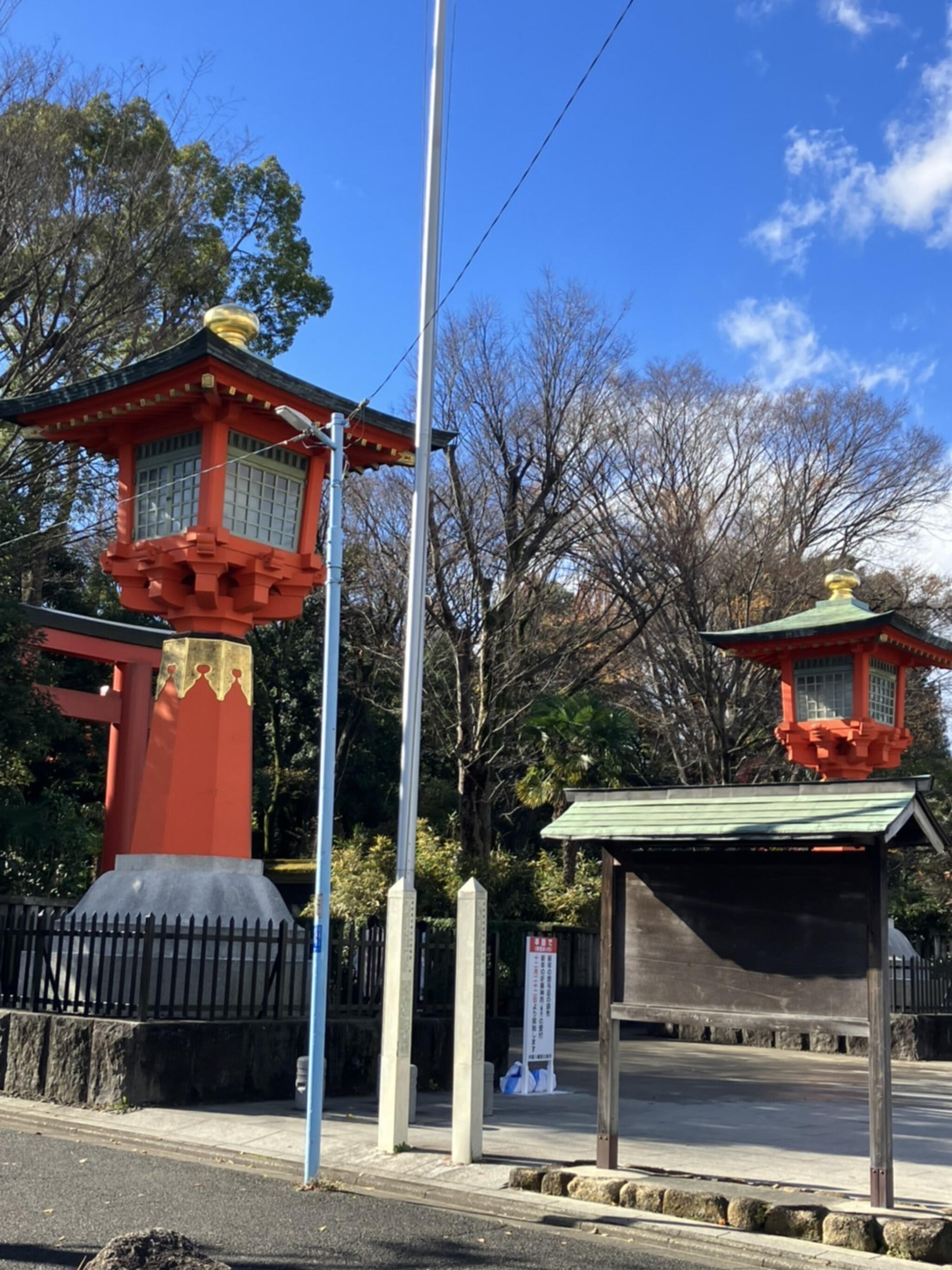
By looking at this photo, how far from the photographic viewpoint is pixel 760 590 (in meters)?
28.5

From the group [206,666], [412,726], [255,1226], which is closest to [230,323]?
Answer: [206,666]

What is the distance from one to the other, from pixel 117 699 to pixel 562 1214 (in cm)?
1971

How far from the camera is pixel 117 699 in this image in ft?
86.5

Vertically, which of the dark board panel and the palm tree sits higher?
the palm tree

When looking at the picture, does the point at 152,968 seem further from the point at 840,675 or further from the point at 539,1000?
the point at 840,675

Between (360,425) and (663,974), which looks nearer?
(663,974)

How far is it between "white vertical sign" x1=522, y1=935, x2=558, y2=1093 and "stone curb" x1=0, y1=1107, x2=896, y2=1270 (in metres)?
4.79

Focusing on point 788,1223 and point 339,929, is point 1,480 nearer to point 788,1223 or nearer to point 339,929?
point 339,929

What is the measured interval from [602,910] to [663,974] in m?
0.70

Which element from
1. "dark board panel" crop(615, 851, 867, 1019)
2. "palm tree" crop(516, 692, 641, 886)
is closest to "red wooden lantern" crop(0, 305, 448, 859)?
"dark board panel" crop(615, 851, 867, 1019)

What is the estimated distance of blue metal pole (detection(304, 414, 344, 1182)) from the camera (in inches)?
369

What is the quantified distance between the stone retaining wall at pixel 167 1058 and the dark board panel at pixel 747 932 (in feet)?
15.7

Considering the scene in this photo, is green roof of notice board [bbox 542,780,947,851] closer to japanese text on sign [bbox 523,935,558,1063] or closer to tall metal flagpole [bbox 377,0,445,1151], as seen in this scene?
tall metal flagpole [bbox 377,0,445,1151]

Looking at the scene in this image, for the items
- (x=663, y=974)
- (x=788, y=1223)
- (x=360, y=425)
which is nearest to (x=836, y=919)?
(x=663, y=974)
